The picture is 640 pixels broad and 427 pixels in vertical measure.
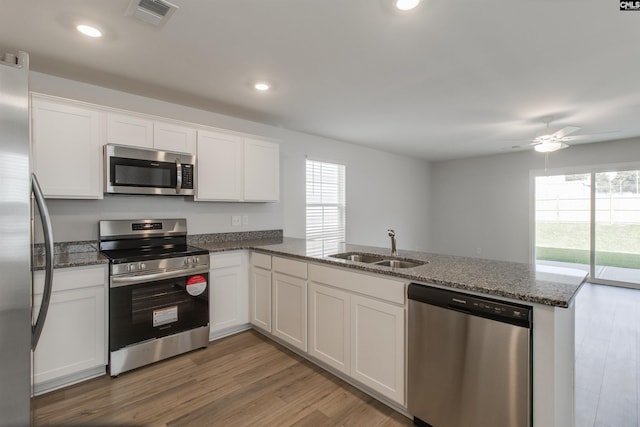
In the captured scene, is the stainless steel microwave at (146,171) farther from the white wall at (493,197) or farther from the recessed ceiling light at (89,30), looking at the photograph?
the white wall at (493,197)

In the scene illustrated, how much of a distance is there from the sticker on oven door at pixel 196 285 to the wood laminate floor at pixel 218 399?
0.57m

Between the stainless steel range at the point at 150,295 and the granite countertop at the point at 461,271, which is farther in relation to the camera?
the stainless steel range at the point at 150,295

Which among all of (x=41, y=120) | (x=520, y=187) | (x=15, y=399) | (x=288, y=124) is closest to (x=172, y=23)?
(x=41, y=120)

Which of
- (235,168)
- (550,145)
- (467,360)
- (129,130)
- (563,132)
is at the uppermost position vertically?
(563,132)

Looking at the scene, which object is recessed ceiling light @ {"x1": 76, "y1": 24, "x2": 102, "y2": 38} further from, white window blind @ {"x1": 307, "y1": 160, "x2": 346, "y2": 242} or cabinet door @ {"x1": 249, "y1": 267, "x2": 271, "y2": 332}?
white window blind @ {"x1": 307, "y1": 160, "x2": 346, "y2": 242}

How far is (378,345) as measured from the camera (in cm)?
204

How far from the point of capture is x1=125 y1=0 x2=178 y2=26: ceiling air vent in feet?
5.59

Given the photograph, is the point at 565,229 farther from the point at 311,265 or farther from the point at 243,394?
the point at 243,394

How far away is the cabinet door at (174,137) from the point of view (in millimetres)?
2889

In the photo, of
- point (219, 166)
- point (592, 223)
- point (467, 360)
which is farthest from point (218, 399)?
point (592, 223)

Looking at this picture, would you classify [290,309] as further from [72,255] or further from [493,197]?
[493,197]

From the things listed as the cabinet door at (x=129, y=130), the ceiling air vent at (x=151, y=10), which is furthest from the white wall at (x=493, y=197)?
the ceiling air vent at (x=151, y=10)

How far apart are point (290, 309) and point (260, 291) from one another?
0.49 meters

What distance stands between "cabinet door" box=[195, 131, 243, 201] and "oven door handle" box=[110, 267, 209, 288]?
813 mm
